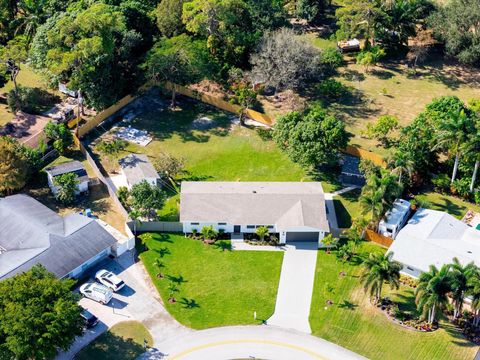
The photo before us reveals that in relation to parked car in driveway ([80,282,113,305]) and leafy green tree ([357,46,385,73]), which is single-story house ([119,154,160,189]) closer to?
parked car in driveway ([80,282,113,305])

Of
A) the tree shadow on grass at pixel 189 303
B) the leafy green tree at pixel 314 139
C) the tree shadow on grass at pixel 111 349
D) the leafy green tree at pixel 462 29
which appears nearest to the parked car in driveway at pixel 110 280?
the tree shadow on grass at pixel 111 349

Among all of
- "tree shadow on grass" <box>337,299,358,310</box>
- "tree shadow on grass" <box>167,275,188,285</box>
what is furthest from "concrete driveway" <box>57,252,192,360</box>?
"tree shadow on grass" <box>337,299,358,310</box>

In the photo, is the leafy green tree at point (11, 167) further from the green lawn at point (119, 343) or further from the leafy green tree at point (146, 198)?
the green lawn at point (119, 343)

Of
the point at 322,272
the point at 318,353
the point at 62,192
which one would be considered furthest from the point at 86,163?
the point at 318,353

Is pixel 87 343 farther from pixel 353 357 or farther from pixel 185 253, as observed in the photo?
pixel 353 357

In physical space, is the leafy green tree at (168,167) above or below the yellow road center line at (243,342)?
above

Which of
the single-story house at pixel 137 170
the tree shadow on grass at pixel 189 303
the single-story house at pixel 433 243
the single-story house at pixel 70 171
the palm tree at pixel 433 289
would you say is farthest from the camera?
the single-story house at pixel 137 170

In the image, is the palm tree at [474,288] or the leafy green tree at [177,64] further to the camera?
the leafy green tree at [177,64]

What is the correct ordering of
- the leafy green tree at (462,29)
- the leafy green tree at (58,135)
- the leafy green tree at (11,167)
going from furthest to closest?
1. the leafy green tree at (462,29)
2. the leafy green tree at (58,135)
3. the leafy green tree at (11,167)
